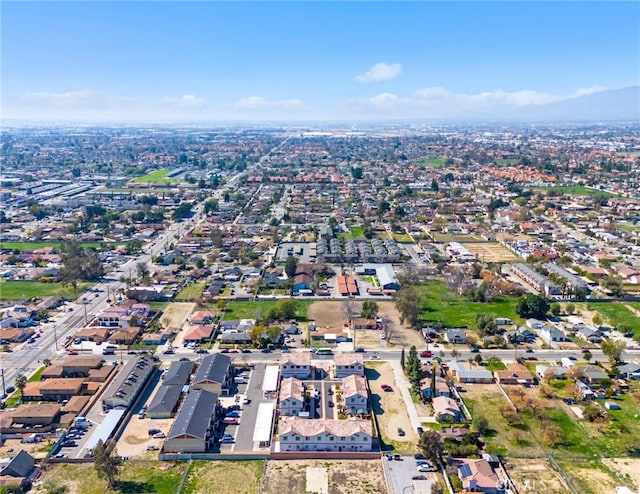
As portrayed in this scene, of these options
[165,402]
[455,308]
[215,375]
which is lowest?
[455,308]

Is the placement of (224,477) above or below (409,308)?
below

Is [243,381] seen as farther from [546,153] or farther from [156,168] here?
[546,153]

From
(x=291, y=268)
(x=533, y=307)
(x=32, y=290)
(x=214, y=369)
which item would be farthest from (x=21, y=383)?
(x=533, y=307)

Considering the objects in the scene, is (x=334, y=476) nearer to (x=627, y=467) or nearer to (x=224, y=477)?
(x=224, y=477)

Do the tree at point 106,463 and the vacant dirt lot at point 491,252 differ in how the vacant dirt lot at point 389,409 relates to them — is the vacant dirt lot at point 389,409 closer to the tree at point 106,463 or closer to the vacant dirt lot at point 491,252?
the tree at point 106,463

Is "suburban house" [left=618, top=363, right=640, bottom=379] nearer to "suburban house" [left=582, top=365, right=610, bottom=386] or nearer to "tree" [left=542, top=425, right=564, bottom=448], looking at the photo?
"suburban house" [left=582, top=365, right=610, bottom=386]

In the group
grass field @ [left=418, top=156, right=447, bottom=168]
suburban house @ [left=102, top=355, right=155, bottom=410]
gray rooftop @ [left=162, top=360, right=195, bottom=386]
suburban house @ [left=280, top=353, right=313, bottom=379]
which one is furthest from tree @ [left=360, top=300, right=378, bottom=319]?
grass field @ [left=418, top=156, right=447, bottom=168]

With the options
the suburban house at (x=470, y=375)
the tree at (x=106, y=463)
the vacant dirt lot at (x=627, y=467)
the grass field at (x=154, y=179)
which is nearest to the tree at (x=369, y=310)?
the suburban house at (x=470, y=375)
